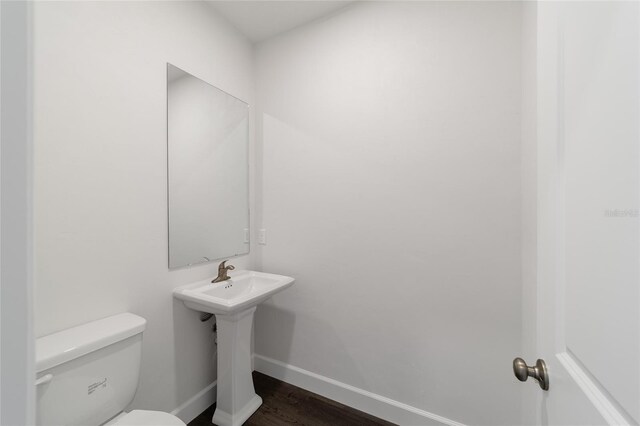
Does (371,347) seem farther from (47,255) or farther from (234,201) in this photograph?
(47,255)

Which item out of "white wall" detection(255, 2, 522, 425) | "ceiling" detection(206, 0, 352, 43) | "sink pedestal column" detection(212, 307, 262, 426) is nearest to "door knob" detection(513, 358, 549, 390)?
"white wall" detection(255, 2, 522, 425)

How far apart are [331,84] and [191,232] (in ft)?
4.39

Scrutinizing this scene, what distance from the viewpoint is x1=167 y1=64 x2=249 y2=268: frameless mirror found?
57.6 inches

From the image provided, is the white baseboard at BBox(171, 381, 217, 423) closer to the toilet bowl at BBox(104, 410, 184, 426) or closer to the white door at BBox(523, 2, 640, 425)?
the toilet bowl at BBox(104, 410, 184, 426)

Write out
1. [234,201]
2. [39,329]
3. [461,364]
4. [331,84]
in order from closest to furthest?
1. [39,329]
2. [461,364]
3. [331,84]
4. [234,201]

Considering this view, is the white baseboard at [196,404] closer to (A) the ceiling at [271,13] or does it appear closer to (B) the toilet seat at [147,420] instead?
(B) the toilet seat at [147,420]

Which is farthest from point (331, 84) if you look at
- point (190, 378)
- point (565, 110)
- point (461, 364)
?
point (190, 378)

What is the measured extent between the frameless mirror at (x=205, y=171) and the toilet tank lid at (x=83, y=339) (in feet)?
1.24

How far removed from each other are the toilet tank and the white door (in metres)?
1.41

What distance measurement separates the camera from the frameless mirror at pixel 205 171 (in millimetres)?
1462

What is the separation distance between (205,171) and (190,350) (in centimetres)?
113

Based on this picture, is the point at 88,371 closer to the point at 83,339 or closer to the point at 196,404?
the point at 83,339

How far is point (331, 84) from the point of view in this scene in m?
1.72

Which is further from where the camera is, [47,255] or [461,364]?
[461,364]
